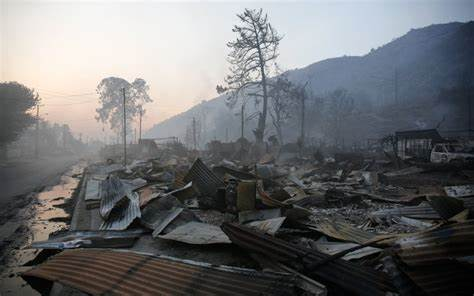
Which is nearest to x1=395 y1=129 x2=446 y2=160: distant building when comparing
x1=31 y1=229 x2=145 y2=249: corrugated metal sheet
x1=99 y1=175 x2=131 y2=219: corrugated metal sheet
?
x1=99 y1=175 x2=131 y2=219: corrugated metal sheet

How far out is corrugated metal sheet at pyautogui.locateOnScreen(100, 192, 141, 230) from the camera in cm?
666

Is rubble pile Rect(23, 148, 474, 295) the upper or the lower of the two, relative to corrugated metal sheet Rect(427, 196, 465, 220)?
lower

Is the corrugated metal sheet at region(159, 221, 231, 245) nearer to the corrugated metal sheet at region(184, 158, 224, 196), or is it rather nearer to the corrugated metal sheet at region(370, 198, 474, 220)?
the corrugated metal sheet at region(184, 158, 224, 196)

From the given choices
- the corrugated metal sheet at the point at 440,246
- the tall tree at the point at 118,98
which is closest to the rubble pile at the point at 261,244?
the corrugated metal sheet at the point at 440,246

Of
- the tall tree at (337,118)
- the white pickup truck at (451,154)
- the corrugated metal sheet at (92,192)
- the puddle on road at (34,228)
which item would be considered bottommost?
the puddle on road at (34,228)

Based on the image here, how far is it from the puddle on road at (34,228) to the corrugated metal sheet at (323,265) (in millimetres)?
3031

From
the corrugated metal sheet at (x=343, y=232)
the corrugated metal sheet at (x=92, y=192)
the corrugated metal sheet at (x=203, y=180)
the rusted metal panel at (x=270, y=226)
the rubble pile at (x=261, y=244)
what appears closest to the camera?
the rubble pile at (x=261, y=244)

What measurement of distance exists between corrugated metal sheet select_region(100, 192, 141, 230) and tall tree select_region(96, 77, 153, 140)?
2234 inches

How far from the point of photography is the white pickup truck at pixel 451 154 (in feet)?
45.7

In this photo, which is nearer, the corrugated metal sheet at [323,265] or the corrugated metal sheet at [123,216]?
the corrugated metal sheet at [323,265]

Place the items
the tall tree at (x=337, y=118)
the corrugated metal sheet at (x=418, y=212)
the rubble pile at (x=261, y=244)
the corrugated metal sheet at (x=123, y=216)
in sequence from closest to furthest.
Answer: the rubble pile at (x=261, y=244), the corrugated metal sheet at (x=418, y=212), the corrugated metal sheet at (x=123, y=216), the tall tree at (x=337, y=118)

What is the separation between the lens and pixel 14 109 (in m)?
33.9

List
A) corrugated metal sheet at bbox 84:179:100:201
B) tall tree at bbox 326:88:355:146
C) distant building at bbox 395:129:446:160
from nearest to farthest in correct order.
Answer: corrugated metal sheet at bbox 84:179:100:201 < distant building at bbox 395:129:446:160 < tall tree at bbox 326:88:355:146

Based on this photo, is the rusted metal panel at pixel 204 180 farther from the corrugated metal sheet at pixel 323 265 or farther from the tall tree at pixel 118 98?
the tall tree at pixel 118 98
